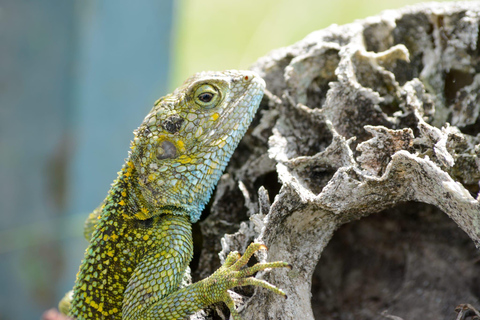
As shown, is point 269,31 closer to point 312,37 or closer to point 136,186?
point 312,37

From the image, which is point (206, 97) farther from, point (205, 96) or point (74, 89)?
point (74, 89)

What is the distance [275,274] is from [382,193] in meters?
0.61

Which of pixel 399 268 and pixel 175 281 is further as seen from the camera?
pixel 399 268

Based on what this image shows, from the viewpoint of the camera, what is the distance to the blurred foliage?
4188mm

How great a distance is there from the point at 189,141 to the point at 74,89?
3.70m

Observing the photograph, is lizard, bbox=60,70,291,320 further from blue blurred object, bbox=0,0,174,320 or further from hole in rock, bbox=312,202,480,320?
blue blurred object, bbox=0,0,174,320

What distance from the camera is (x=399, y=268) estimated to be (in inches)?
104

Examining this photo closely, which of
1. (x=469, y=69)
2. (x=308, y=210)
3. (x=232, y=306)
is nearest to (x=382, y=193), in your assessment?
(x=308, y=210)

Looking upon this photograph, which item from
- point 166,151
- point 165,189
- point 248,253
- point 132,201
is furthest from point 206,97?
point 248,253

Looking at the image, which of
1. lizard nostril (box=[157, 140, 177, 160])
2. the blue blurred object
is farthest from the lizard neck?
the blue blurred object

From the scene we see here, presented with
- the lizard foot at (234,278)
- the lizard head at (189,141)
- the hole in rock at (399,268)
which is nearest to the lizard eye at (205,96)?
the lizard head at (189,141)

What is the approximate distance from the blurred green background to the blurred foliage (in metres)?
0.01

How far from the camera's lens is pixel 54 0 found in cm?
545

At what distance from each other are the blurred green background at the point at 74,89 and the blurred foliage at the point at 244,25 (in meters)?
0.01
